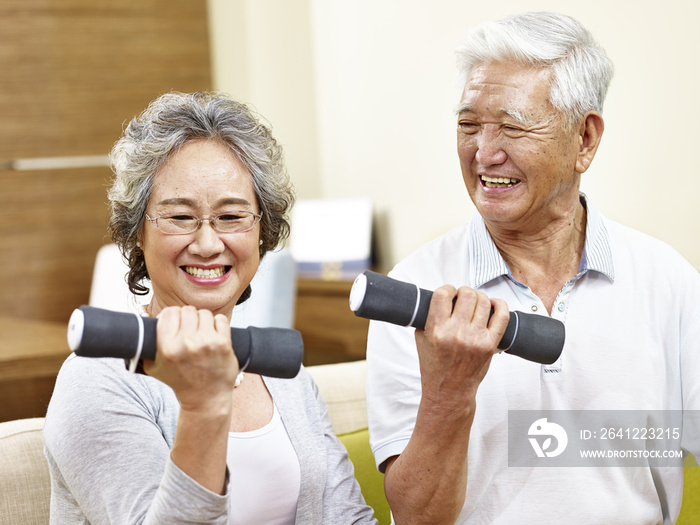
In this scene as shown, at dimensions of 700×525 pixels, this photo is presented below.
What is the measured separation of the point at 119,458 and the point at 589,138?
0.98m

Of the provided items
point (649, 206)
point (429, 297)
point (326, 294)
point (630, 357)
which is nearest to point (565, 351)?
point (630, 357)

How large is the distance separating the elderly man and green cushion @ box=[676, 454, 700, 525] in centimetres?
21

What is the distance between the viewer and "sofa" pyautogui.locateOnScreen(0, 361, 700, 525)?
4.58 feet

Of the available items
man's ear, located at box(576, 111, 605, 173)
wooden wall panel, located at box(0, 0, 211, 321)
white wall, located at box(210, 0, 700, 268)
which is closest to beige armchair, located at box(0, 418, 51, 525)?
man's ear, located at box(576, 111, 605, 173)

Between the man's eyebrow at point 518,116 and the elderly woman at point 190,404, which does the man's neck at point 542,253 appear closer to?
the man's eyebrow at point 518,116

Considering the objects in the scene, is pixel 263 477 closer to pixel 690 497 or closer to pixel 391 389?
pixel 391 389

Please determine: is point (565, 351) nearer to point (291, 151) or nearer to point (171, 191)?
point (171, 191)

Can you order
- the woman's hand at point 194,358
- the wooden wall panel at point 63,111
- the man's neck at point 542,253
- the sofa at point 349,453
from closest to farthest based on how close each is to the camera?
the woman's hand at point 194,358 < the sofa at point 349,453 < the man's neck at point 542,253 < the wooden wall panel at point 63,111

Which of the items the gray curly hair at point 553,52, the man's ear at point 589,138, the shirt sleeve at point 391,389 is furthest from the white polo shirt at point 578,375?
the gray curly hair at point 553,52

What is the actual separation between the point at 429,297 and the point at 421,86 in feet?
8.37

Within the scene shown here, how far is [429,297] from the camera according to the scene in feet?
3.67

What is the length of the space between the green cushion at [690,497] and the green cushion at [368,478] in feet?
1.88

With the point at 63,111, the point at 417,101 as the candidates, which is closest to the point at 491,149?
the point at 417,101

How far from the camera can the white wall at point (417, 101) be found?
242cm
